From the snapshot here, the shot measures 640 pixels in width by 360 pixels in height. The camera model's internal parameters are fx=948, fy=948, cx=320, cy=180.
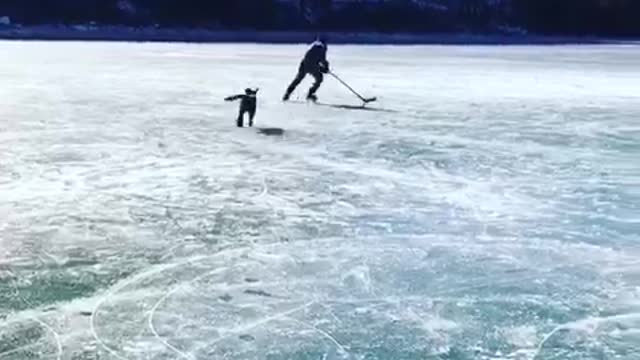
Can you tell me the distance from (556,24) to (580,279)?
27.0 m

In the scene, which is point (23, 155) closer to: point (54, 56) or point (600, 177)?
point (600, 177)

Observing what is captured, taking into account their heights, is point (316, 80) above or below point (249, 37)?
above

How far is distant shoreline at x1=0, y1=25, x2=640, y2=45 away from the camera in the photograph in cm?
2492

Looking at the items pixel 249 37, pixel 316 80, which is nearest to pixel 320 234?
pixel 316 80

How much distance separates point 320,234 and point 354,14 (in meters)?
24.7

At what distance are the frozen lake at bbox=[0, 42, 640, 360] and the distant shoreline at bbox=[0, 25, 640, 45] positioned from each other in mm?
16495

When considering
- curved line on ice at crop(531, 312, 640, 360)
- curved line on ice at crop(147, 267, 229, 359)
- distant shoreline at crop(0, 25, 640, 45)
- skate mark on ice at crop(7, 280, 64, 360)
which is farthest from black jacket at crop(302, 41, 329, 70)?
distant shoreline at crop(0, 25, 640, 45)

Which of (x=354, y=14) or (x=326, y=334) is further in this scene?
(x=354, y=14)

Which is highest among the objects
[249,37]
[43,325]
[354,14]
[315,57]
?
[315,57]

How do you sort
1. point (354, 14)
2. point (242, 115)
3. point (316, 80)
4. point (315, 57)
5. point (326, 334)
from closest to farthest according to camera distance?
point (326, 334) → point (242, 115) → point (315, 57) → point (316, 80) → point (354, 14)

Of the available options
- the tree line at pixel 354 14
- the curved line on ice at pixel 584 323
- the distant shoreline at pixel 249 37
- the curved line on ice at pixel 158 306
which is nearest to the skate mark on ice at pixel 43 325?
the curved line on ice at pixel 158 306

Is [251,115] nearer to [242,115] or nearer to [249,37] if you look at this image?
[242,115]

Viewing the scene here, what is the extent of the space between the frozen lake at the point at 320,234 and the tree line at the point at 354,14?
18.7 metres

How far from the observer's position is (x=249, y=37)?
26.2m
